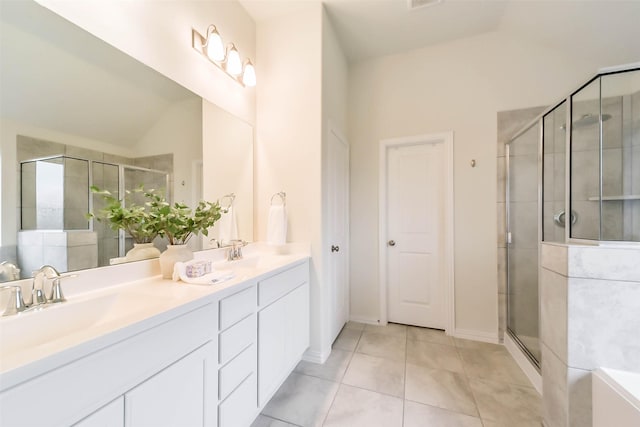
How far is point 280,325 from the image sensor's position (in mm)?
1531

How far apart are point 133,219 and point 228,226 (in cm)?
71

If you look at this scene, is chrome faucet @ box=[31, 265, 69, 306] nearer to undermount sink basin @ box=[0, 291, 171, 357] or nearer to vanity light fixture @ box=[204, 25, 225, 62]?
undermount sink basin @ box=[0, 291, 171, 357]

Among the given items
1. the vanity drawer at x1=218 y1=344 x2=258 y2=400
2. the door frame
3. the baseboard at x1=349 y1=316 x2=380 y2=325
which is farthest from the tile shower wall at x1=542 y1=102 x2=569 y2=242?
the vanity drawer at x1=218 y1=344 x2=258 y2=400

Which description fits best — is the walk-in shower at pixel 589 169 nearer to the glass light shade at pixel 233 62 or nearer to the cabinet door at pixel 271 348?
the cabinet door at pixel 271 348

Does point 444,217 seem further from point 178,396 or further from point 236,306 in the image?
point 178,396

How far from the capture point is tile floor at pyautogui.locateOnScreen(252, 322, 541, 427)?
1428mm

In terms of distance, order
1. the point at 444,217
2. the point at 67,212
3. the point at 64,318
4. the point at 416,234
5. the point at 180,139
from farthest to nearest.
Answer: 1. the point at 416,234
2. the point at 444,217
3. the point at 180,139
4. the point at 67,212
5. the point at 64,318

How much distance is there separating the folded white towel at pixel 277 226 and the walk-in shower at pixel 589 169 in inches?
71.3

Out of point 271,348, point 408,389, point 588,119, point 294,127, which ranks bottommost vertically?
point 408,389

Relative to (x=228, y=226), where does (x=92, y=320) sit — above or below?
below

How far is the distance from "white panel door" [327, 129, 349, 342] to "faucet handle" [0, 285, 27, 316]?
1713 mm

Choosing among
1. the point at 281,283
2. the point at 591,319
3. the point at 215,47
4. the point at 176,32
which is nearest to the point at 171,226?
the point at 281,283

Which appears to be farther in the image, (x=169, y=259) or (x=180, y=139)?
(x=180, y=139)

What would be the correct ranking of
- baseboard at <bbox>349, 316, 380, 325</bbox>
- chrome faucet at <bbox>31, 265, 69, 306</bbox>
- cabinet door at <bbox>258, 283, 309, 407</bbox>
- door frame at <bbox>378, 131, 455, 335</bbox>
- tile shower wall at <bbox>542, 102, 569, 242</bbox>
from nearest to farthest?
chrome faucet at <bbox>31, 265, 69, 306</bbox>, cabinet door at <bbox>258, 283, 309, 407</bbox>, tile shower wall at <bbox>542, 102, 569, 242</bbox>, door frame at <bbox>378, 131, 455, 335</bbox>, baseboard at <bbox>349, 316, 380, 325</bbox>
